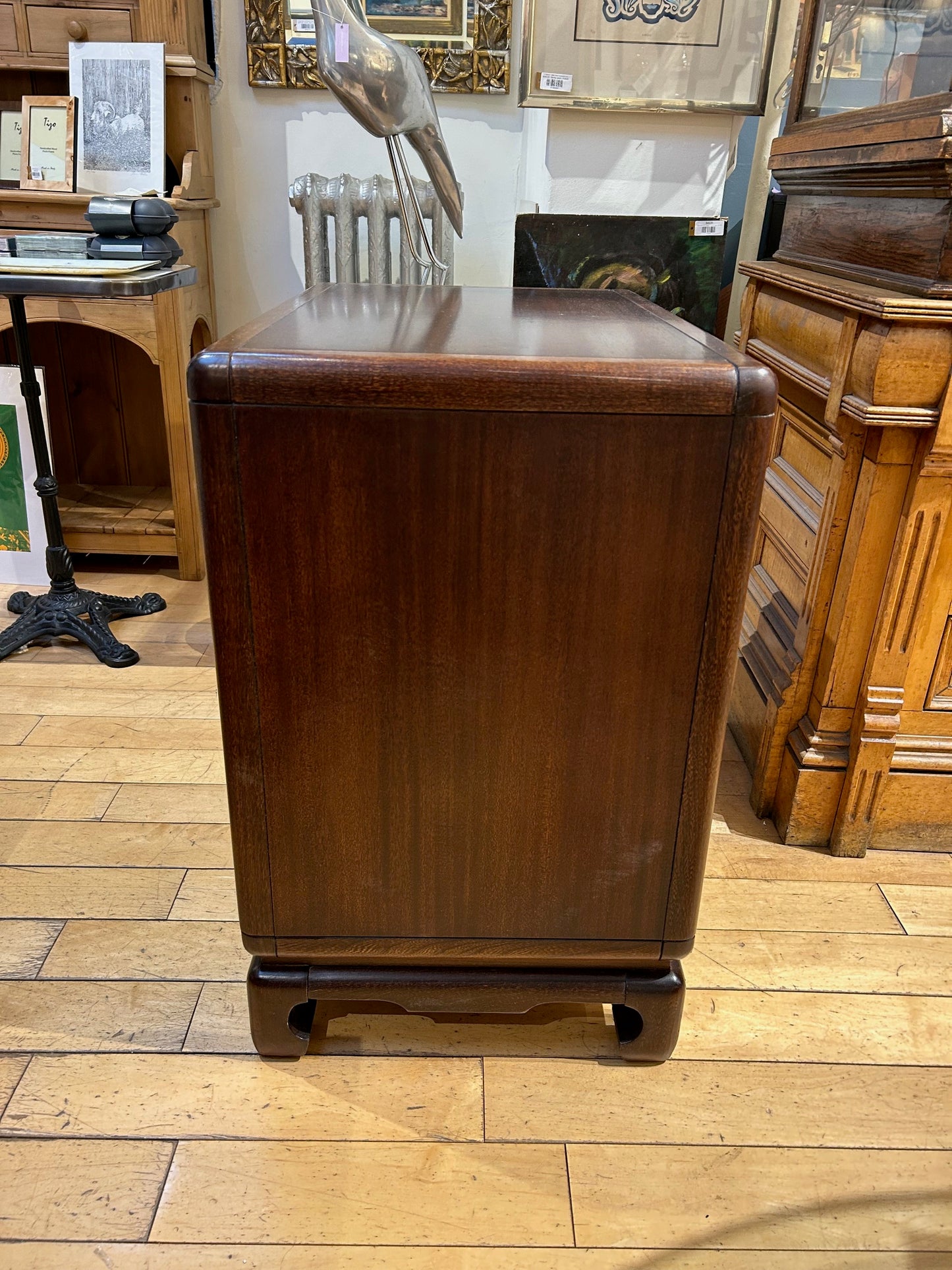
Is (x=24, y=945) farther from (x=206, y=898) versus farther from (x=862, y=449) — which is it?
(x=862, y=449)

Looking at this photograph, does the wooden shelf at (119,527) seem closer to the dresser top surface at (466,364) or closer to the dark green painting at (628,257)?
the dark green painting at (628,257)

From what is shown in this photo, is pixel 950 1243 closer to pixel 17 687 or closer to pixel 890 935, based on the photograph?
pixel 890 935

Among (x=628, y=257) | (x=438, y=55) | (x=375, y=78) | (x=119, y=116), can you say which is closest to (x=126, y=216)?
(x=119, y=116)

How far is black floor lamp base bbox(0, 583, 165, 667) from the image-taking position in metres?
2.01

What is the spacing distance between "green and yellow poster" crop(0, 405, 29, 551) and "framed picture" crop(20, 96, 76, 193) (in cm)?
53

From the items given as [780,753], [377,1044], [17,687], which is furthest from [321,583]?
[17,687]

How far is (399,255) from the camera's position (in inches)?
91.7

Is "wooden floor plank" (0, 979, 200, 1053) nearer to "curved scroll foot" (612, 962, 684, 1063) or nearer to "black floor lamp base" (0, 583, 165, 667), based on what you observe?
"curved scroll foot" (612, 962, 684, 1063)

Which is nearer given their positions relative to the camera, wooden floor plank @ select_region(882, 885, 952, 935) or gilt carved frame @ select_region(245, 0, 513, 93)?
wooden floor plank @ select_region(882, 885, 952, 935)

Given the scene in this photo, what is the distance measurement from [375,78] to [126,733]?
3.87 ft

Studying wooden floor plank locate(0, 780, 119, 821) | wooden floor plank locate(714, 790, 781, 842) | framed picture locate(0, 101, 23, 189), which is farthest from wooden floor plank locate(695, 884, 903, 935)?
framed picture locate(0, 101, 23, 189)

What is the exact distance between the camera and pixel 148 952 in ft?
4.00

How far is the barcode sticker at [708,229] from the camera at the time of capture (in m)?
2.10

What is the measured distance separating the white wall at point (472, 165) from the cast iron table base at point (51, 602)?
2.32ft
